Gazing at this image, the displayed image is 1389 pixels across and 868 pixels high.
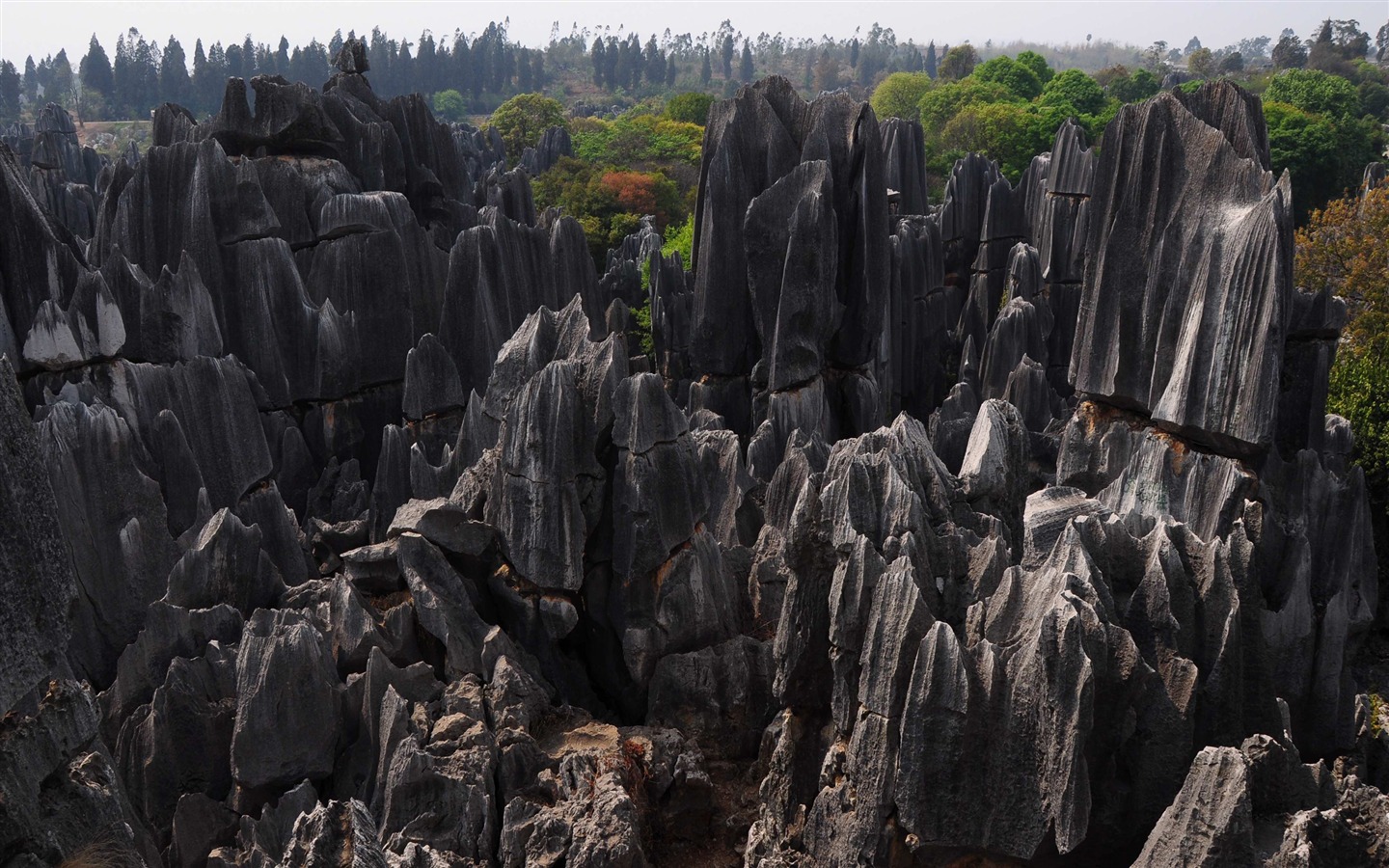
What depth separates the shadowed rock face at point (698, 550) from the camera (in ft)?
26.4

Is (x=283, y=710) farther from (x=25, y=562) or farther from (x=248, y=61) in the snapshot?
(x=248, y=61)

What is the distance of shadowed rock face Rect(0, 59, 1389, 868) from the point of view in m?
8.05

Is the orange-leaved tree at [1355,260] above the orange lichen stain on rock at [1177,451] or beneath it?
above

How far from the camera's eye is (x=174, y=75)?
380 feet

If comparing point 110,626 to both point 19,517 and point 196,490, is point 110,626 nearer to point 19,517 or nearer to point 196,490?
point 196,490

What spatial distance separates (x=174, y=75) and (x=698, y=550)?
123 meters

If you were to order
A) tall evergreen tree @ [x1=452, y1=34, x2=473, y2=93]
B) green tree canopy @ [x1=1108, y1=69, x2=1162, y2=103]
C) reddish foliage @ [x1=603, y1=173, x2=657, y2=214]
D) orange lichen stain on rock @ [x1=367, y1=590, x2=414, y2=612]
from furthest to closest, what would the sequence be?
tall evergreen tree @ [x1=452, y1=34, x2=473, y2=93] → green tree canopy @ [x1=1108, y1=69, x2=1162, y2=103] → reddish foliage @ [x1=603, y1=173, x2=657, y2=214] → orange lichen stain on rock @ [x1=367, y1=590, x2=414, y2=612]

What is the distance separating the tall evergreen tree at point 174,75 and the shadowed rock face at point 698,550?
10754 centimetres

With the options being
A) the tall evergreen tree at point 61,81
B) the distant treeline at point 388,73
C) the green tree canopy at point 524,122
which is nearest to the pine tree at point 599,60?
the distant treeline at point 388,73

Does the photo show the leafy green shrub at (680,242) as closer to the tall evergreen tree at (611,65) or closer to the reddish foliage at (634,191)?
the reddish foliage at (634,191)

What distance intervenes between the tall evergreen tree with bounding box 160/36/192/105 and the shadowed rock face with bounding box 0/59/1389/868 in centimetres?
10754

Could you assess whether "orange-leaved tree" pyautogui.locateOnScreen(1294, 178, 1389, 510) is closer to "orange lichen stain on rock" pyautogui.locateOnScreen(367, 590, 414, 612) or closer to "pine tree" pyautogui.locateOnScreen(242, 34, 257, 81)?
"orange lichen stain on rock" pyautogui.locateOnScreen(367, 590, 414, 612)

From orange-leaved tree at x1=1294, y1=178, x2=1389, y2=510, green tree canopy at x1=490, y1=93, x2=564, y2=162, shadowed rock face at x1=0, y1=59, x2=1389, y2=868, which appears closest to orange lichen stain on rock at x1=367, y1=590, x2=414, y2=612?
shadowed rock face at x1=0, y1=59, x2=1389, y2=868

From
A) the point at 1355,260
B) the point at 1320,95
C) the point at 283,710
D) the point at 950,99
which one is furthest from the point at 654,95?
the point at 283,710
